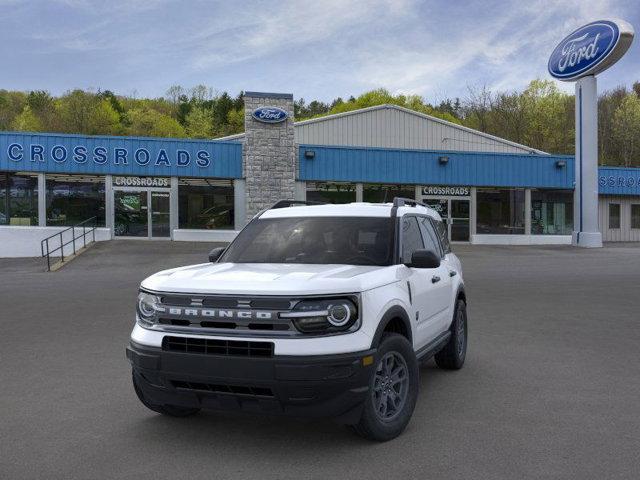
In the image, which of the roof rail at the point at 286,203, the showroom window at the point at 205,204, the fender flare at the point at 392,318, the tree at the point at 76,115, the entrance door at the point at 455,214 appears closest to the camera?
the fender flare at the point at 392,318

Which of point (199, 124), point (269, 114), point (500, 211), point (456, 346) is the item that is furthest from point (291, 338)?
point (199, 124)

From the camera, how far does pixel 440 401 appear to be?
17.6ft

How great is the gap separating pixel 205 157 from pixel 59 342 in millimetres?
19403

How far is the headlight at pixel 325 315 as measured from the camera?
3.88 meters

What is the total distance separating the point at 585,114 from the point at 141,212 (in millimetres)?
21463

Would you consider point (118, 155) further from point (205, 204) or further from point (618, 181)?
point (618, 181)

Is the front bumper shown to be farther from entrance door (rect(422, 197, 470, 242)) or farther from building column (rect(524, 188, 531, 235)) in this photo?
building column (rect(524, 188, 531, 235))

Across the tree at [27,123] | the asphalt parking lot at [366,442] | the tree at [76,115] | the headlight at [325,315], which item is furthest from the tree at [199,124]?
the headlight at [325,315]

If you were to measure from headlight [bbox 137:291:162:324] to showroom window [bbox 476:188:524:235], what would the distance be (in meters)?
27.2

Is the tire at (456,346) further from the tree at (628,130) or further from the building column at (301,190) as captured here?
the tree at (628,130)

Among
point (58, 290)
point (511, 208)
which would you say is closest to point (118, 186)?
point (58, 290)

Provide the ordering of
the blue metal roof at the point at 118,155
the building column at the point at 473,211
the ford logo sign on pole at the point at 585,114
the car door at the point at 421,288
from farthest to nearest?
the building column at the point at 473,211
the ford logo sign on pole at the point at 585,114
the blue metal roof at the point at 118,155
the car door at the point at 421,288

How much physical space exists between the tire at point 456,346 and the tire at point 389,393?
1830mm

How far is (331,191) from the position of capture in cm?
2847
